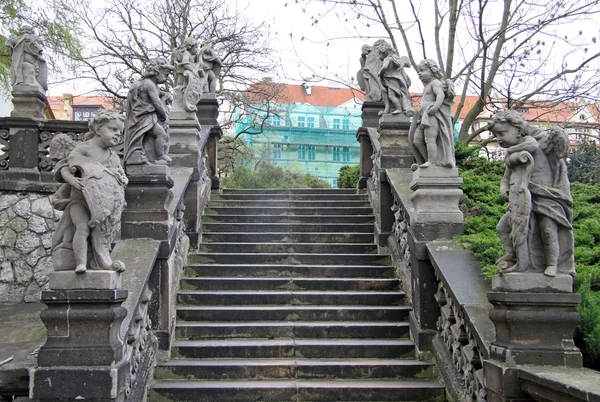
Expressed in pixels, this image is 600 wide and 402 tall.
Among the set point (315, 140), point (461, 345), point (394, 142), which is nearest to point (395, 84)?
point (394, 142)

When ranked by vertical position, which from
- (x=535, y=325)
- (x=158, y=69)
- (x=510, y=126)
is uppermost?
(x=158, y=69)

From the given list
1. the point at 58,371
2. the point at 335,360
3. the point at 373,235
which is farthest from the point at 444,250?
the point at 58,371

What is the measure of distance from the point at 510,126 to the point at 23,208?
8049mm

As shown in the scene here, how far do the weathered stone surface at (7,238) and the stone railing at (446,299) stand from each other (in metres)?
5.90

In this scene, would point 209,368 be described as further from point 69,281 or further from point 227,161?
point 227,161

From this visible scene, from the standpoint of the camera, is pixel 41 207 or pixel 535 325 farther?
pixel 41 207

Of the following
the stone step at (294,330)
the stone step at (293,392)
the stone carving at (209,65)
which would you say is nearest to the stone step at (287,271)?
the stone step at (294,330)

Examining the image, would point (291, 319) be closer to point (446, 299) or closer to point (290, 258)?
point (290, 258)

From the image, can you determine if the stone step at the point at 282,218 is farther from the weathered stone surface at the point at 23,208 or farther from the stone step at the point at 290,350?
the stone step at the point at 290,350

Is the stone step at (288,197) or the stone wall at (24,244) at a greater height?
the stone step at (288,197)

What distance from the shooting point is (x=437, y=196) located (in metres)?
6.59

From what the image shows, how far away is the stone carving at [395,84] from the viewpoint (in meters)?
8.80

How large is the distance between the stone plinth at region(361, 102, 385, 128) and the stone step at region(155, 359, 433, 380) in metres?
5.33

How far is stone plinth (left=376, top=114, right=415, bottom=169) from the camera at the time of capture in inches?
336
